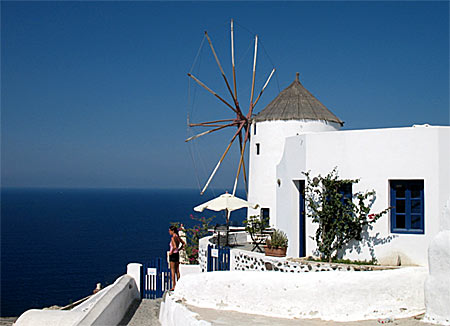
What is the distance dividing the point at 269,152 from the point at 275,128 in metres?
0.98

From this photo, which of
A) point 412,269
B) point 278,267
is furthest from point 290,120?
point 412,269

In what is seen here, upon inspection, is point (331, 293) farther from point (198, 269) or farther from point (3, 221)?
point (3, 221)

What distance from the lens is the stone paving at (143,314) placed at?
1258cm

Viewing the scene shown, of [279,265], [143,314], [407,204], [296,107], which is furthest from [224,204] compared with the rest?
[407,204]

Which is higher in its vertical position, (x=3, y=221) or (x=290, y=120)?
(x=290, y=120)

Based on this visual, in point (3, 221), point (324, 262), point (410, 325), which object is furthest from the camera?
point (3, 221)

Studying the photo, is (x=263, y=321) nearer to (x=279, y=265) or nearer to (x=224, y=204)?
(x=279, y=265)

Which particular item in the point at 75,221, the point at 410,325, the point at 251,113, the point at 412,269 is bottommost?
the point at 75,221

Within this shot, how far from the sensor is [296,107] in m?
19.8

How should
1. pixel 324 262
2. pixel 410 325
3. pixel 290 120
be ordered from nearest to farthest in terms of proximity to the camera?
pixel 410 325
pixel 324 262
pixel 290 120

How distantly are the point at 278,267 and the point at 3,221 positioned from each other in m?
92.5

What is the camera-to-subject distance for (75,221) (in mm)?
98812

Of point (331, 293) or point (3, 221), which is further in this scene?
point (3, 221)

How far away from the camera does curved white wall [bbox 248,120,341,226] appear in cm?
1953
